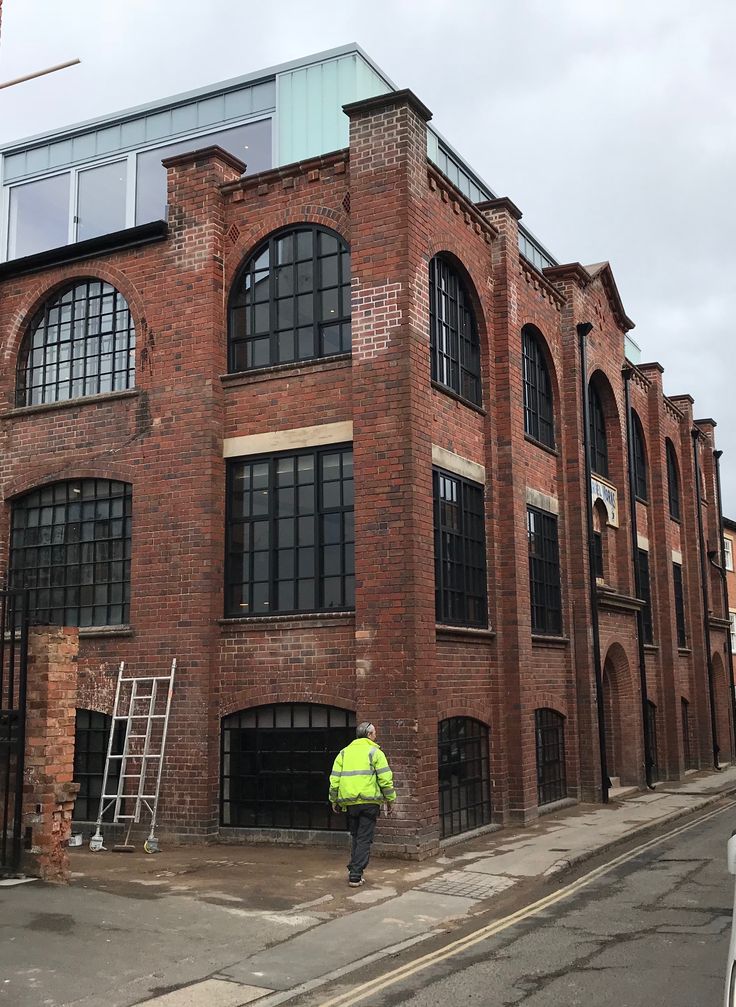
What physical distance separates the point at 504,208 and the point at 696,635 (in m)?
15.5

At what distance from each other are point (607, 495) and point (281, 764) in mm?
10374

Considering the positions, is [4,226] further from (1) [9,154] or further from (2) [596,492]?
(2) [596,492]

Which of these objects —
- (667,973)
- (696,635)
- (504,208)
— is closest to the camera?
(667,973)

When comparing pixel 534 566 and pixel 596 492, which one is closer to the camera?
pixel 534 566

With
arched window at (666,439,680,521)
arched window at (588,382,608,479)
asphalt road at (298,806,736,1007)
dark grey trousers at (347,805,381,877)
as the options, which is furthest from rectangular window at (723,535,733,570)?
dark grey trousers at (347,805,381,877)

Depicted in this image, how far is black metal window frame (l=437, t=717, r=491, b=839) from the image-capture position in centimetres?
1391

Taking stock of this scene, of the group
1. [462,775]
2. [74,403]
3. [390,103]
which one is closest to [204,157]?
[390,103]

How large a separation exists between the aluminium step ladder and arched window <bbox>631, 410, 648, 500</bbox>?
549 inches

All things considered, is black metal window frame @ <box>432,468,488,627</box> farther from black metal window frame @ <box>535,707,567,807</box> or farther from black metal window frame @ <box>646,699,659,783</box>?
black metal window frame @ <box>646,699,659,783</box>

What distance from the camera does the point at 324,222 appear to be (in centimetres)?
1450

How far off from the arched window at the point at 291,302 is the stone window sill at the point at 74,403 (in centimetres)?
176

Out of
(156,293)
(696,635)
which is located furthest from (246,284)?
A: (696,635)

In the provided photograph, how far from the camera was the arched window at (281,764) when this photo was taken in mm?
13586

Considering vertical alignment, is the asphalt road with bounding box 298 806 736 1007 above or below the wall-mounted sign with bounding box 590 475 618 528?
below
